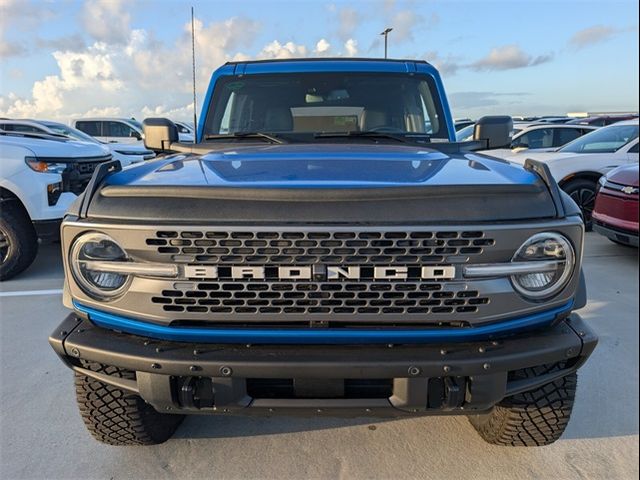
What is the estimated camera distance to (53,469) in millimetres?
2479

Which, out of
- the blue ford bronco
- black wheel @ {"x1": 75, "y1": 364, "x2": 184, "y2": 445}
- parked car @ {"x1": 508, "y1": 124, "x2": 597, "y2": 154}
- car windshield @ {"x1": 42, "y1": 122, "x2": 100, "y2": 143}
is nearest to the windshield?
the blue ford bronco

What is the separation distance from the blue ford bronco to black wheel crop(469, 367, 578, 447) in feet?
0.89

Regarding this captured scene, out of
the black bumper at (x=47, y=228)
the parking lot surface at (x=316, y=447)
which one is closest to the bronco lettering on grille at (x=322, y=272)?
the parking lot surface at (x=316, y=447)

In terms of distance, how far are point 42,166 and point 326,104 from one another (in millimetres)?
3639

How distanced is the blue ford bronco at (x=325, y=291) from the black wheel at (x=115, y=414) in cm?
30

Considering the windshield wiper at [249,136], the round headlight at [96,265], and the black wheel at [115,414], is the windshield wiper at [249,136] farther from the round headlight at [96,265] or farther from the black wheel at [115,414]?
the black wheel at [115,414]

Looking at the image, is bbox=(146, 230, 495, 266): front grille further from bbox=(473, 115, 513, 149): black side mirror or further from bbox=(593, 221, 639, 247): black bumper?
bbox=(593, 221, 639, 247): black bumper

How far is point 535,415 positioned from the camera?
2.37m

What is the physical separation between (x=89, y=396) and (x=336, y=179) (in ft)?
5.00

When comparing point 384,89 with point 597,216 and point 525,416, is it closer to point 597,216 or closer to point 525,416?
point 525,416

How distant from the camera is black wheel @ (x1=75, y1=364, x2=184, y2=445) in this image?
2.36 meters

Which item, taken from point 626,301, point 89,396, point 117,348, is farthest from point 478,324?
point 626,301

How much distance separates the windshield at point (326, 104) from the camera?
11.6ft

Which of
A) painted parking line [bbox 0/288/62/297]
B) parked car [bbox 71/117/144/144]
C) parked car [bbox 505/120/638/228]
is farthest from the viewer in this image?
parked car [bbox 71/117/144/144]
